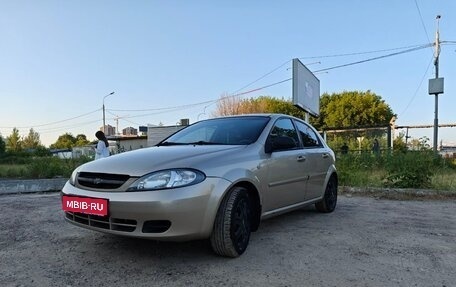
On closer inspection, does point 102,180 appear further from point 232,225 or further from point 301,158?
point 301,158

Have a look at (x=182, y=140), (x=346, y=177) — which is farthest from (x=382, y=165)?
(x=182, y=140)

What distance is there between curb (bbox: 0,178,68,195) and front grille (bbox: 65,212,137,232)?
6.54 meters

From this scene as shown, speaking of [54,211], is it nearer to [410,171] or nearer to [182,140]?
[182,140]

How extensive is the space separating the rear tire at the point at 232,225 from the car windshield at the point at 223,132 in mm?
725

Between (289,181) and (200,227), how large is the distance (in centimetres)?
165

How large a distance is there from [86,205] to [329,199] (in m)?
3.81

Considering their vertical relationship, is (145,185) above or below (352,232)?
above

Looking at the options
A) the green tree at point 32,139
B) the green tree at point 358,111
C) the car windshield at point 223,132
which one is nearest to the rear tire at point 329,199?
the car windshield at point 223,132

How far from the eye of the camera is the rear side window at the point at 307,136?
5.40 meters

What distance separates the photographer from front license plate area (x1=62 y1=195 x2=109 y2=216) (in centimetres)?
326

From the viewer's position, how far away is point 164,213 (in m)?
3.14

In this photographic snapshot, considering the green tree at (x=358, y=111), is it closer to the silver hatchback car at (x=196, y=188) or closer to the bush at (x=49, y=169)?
the bush at (x=49, y=169)

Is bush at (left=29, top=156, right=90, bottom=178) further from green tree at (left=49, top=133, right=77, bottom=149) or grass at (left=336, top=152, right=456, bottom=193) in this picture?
green tree at (left=49, top=133, right=77, bottom=149)

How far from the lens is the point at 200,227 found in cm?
329
